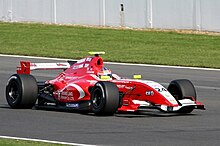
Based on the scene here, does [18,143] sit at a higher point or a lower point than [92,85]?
lower

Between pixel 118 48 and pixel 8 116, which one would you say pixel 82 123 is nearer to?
pixel 8 116

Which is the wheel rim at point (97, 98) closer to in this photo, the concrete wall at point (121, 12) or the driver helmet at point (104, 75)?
the driver helmet at point (104, 75)

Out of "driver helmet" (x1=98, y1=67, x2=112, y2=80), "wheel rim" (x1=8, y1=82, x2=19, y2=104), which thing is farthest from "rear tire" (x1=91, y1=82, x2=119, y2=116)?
"wheel rim" (x1=8, y1=82, x2=19, y2=104)

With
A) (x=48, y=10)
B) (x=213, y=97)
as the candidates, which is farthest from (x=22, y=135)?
(x=48, y=10)

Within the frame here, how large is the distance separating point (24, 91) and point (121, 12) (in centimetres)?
2055

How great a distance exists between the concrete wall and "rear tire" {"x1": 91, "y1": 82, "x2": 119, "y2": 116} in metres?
18.4

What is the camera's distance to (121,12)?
34.5 meters

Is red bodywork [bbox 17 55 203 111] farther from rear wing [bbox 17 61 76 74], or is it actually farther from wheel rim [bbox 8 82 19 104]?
wheel rim [bbox 8 82 19 104]

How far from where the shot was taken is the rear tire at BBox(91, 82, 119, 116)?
13.2m

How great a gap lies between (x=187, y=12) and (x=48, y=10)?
283 inches

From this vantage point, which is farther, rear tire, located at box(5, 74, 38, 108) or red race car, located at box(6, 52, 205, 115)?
rear tire, located at box(5, 74, 38, 108)

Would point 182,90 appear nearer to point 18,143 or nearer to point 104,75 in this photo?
point 104,75

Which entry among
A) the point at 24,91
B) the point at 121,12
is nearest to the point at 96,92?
the point at 24,91

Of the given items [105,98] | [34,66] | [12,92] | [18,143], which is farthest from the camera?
[34,66]
